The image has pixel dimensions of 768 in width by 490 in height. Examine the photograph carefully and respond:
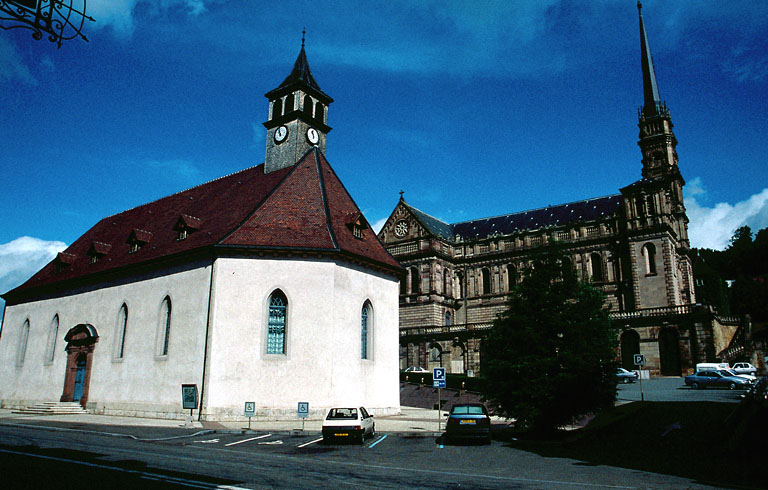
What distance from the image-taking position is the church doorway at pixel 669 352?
47406 mm

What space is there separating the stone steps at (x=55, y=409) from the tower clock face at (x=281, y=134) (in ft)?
62.3

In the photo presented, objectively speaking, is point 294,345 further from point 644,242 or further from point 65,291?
point 644,242

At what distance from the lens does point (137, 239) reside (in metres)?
33.3

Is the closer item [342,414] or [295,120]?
[342,414]

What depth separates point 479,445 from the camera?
18.3m

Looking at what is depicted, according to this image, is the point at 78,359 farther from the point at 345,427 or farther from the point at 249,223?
the point at 345,427

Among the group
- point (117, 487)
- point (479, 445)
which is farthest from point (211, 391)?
point (117, 487)


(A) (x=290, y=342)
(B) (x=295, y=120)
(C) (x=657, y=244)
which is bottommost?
(A) (x=290, y=342)

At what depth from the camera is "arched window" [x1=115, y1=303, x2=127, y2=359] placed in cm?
3108

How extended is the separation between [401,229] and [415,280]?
6649 mm

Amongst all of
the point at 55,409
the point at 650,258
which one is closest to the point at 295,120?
the point at 55,409

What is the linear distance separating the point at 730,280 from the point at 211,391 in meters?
86.6

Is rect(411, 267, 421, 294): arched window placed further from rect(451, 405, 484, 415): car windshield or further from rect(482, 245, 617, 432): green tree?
rect(451, 405, 484, 415): car windshield

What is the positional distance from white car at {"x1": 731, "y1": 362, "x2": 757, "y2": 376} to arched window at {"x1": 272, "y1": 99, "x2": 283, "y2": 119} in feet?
117
